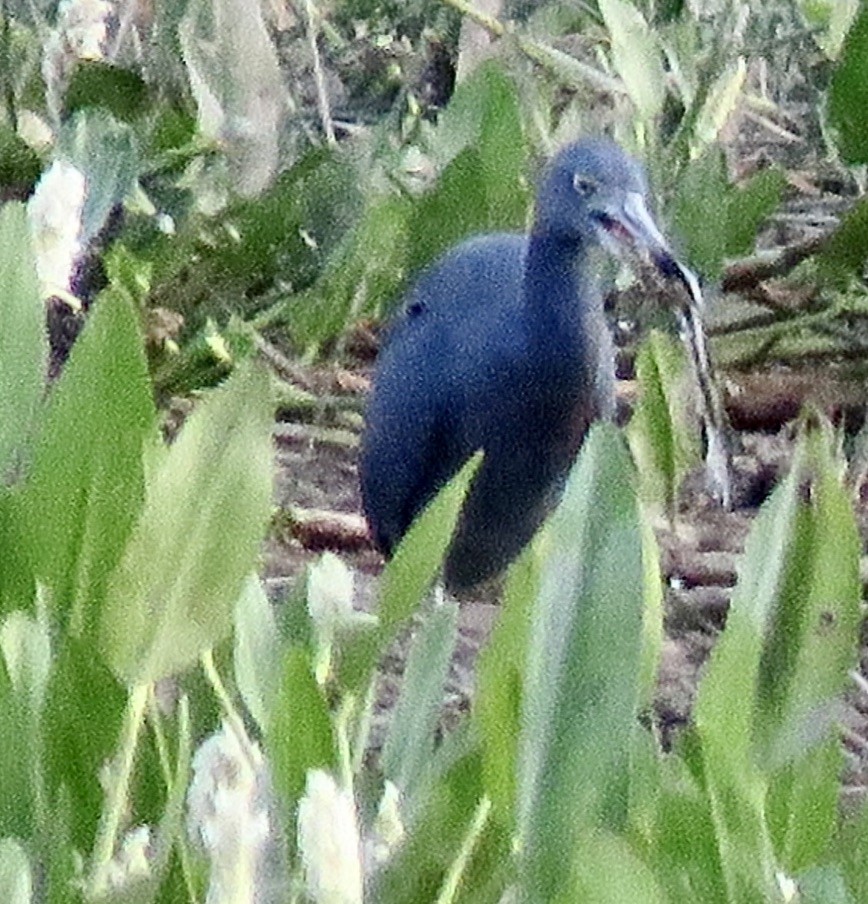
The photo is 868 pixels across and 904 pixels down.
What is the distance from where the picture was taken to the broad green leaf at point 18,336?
0.63 meters

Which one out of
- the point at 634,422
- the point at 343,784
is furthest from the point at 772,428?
the point at 343,784

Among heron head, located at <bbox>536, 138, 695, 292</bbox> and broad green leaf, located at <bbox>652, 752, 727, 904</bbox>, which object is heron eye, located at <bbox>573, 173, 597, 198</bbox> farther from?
broad green leaf, located at <bbox>652, 752, 727, 904</bbox>

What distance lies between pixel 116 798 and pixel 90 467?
10cm

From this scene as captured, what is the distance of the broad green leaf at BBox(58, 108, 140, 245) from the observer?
3.88 feet

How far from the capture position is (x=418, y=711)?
2.17 ft

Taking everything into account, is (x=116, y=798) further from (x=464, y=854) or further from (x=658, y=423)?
(x=658, y=423)

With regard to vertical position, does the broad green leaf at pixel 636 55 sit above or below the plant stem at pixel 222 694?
below

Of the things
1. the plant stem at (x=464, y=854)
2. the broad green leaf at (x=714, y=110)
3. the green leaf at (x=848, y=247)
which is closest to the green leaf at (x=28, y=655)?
the plant stem at (x=464, y=854)

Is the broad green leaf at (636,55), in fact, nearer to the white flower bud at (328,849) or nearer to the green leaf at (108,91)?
the green leaf at (108,91)

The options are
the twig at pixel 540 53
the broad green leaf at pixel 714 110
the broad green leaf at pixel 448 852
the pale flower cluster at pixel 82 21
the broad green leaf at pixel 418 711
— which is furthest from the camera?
the twig at pixel 540 53

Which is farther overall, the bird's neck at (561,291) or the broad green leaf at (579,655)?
the bird's neck at (561,291)

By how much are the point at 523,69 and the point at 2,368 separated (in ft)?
3.52

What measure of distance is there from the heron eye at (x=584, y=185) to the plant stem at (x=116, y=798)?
0.78m

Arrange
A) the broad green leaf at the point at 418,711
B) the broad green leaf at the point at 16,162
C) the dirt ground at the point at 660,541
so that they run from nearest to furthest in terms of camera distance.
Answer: the broad green leaf at the point at 418,711
the broad green leaf at the point at 16,162
the dirt ground at the point at 660,541
